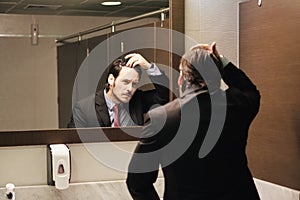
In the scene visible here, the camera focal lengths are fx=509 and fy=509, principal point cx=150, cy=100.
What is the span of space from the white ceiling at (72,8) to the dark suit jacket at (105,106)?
28 centimetres

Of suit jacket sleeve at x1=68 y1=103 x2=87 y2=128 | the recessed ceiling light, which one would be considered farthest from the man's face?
the recessed ceiling light

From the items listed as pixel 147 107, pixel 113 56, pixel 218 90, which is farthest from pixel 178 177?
pixel 113 56

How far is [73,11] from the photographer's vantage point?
1.88m

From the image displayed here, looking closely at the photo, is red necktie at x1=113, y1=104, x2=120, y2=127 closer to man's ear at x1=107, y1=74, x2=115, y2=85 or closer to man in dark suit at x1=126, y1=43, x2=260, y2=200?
man's ear at x1=107, y1=74, x2=115, y2=85

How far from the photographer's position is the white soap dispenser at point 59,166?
184 cm

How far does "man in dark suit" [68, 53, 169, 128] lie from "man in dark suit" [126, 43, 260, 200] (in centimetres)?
32

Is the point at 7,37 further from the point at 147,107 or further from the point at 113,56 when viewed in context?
the point at 147,107

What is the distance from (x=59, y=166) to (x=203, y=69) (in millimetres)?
627

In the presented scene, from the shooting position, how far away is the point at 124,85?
6.58 ft

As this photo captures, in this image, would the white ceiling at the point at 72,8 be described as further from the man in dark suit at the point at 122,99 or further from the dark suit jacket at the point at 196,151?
the dark suit jacket at the point at 196,151

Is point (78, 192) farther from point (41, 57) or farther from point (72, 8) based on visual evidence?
point (72, 8)

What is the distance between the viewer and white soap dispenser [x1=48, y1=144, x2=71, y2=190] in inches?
72.3

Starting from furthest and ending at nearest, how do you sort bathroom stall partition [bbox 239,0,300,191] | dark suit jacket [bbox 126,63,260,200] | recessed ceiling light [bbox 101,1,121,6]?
recessed ceiling light [bbox 101,1,121,6] < bathroom stall partition [bbox 239,0,300,191] < dark suit jacket [bbox 126,63,260,200]

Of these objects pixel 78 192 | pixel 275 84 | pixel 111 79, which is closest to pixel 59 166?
→ pixel 78 192
